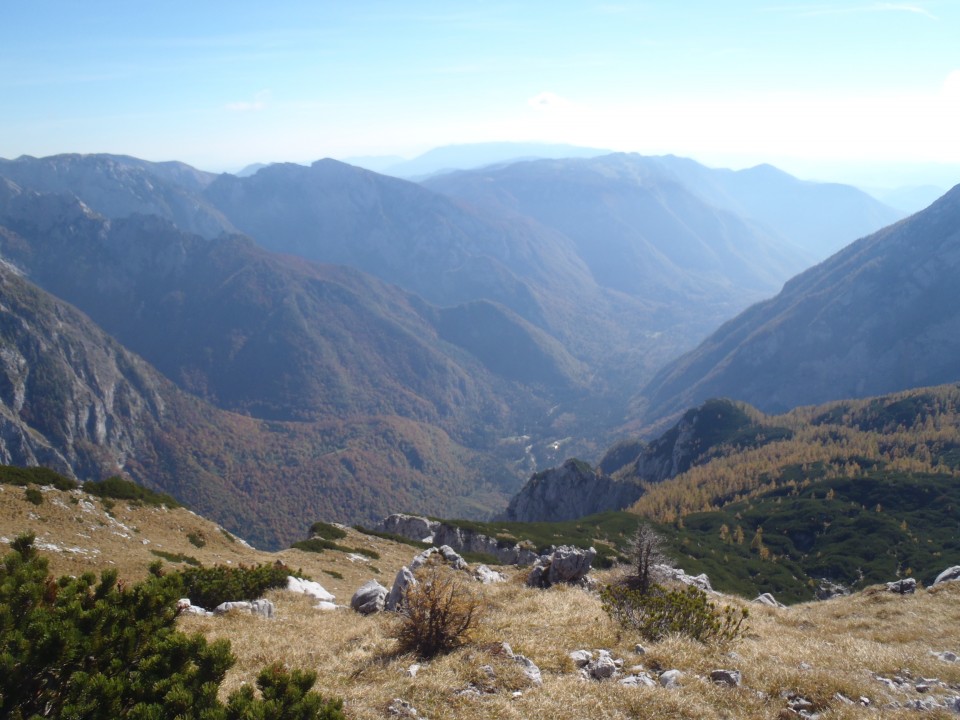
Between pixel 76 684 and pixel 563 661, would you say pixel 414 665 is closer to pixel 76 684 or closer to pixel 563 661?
pixel 563 661

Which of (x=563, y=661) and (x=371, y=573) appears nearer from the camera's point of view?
(x=563, y=661)

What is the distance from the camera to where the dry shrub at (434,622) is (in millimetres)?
16344

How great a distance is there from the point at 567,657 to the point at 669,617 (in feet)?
14.4

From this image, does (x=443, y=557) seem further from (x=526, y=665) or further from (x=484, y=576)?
(x=526, y=665)

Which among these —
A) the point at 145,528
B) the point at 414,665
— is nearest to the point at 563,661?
the point at 414,665

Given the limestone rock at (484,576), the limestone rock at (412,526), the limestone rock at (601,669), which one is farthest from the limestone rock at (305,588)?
the limestone rock at (412,526)

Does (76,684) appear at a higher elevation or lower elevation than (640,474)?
higher

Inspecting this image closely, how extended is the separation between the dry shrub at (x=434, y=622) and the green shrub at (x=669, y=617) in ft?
16.6

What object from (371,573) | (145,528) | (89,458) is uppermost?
(145,528)

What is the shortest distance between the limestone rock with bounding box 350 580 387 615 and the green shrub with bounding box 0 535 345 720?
11.0 metres

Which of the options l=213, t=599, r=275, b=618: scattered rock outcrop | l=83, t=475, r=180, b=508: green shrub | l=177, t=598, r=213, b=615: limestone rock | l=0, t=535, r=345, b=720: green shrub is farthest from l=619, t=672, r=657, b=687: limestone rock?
l=83, t=475, r=180, b=508: green shrub

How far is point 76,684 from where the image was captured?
9547 mm

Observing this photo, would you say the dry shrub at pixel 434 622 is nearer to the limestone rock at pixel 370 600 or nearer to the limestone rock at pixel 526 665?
the limestone rock at pixel 526 665

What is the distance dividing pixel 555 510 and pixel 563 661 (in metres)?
116
